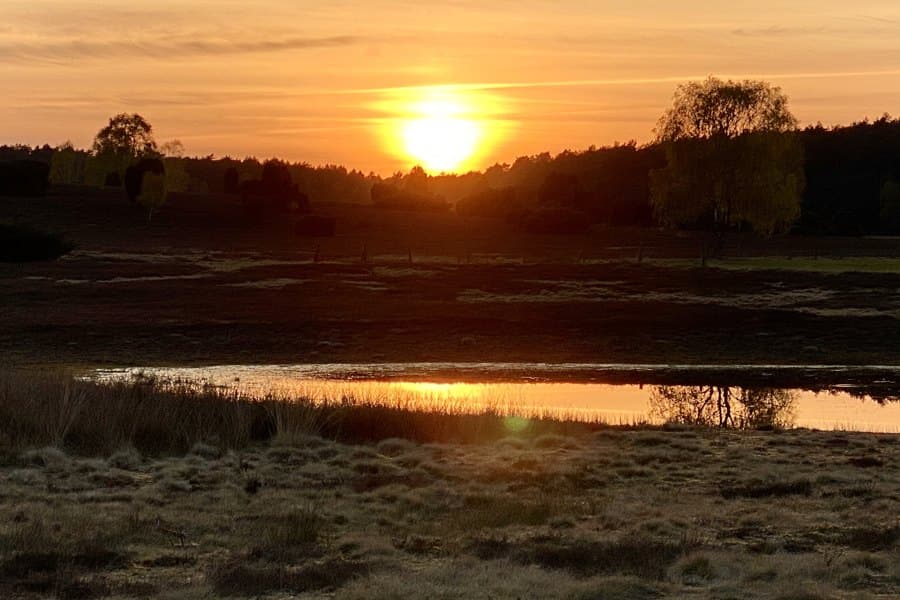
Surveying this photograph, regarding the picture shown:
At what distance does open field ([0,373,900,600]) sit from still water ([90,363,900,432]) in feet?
13.8

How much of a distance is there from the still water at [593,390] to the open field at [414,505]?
420 cm

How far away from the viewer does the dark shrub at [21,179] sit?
424ft

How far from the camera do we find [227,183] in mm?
174750

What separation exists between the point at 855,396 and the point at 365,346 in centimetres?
1861

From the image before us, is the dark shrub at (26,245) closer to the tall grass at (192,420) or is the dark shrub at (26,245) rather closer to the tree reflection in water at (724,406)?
the tree reflection in water at (724,406)

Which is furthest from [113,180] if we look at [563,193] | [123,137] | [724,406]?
[724,406]

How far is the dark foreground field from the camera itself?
4266 centimetres

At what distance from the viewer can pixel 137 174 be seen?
132 meters

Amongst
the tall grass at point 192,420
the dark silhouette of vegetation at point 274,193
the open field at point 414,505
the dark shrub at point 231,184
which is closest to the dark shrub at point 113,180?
the dark shrub at point 231,184

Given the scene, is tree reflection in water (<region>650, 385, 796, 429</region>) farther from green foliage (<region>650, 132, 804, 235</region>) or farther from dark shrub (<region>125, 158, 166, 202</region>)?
dark shrub (<region>125, 158, 166, 202</region>)

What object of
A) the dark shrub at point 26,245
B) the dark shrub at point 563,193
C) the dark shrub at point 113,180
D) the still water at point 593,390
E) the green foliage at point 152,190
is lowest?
the still water at point 593,390

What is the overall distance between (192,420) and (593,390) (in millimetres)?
15022

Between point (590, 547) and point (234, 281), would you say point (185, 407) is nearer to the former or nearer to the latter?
point (590, 547)

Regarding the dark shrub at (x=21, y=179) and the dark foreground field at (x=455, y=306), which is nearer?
the dark foreground field at (x=455, y=306)
